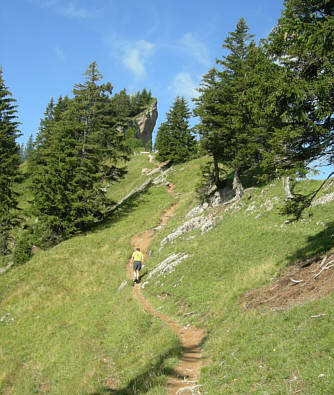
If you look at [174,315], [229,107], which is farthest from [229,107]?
[174,315]

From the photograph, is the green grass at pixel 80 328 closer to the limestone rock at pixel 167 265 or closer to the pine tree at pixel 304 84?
the limestone rock at pixel 167 265

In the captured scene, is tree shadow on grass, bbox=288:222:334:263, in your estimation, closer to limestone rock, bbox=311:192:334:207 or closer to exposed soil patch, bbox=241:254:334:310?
exposed soil patch, bbox=241:254:334:310

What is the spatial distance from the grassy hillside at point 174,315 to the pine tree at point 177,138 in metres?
32.2

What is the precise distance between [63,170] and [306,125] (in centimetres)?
2591

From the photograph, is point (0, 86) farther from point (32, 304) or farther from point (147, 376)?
point (147, 376)

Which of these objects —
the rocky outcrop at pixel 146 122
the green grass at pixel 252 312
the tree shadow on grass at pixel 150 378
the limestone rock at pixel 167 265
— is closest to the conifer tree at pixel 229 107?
the green grass at pixel 252 312

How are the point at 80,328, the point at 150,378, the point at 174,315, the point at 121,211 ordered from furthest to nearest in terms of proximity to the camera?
1. the point at 121,211
2. the point at 80,328
3. the point at 174,315
4. the point at 150,378

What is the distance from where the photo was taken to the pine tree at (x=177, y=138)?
194 ft

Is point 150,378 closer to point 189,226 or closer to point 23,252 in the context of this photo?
point 189,226

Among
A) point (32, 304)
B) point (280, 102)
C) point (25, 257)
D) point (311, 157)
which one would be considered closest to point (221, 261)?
point (311, 157)

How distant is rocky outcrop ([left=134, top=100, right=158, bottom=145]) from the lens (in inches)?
4727

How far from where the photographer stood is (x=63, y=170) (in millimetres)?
31281

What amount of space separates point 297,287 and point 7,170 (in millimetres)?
35656

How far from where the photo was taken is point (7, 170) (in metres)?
36.0
